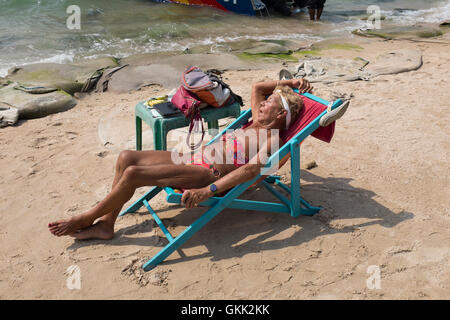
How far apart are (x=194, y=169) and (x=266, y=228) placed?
0.73 metres

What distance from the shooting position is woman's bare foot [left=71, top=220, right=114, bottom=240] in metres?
3.11

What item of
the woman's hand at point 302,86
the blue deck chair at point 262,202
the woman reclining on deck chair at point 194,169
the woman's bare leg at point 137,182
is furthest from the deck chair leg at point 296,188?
the woman's hand at point 302,86

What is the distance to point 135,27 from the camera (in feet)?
38.9

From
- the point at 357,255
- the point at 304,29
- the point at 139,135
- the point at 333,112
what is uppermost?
the point at 304,29

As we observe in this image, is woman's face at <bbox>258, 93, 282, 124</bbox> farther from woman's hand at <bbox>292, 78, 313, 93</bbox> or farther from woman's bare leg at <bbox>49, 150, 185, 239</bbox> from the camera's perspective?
woman's bare leg at <bbox>49, 150, 185, 239</bbox>

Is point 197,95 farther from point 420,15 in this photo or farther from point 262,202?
point 420,15

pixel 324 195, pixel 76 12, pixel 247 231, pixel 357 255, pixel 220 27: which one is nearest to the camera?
pixel 357 255

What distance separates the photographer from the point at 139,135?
14.3 ft

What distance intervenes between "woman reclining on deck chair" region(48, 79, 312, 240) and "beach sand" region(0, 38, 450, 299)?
19cm

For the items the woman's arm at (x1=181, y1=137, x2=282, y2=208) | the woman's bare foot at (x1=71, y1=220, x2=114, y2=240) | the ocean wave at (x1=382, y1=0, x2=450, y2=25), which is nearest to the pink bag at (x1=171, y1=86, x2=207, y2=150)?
the woman's arm at (x1=181, y1=137, x2=282, y2=208)

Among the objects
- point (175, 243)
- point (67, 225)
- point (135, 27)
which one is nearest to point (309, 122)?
point (175, 243)

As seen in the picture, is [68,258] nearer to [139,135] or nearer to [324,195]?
[139,135]
